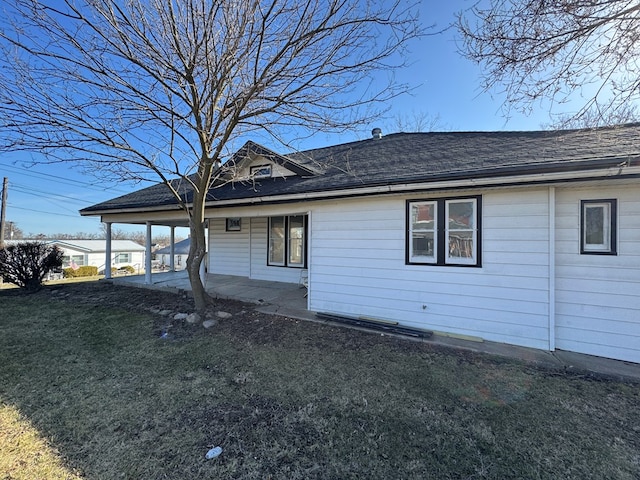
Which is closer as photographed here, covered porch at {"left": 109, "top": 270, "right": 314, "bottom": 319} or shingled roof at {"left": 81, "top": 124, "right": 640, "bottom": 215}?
shingled roof at {"left": 81, "top": 124, "right": 640, "bottom": 215}

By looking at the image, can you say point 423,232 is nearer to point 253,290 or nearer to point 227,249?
point 253,290

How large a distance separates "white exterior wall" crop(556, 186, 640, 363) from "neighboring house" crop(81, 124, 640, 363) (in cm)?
2

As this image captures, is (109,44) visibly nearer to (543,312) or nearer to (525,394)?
(525,394)

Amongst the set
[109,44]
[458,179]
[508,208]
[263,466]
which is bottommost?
[263,466]

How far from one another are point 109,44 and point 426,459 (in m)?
7.14

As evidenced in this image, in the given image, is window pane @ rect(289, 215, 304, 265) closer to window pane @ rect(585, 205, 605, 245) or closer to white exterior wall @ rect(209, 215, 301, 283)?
white exterior wall @ rect(209, 215, 301, 283)

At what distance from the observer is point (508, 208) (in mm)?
4641

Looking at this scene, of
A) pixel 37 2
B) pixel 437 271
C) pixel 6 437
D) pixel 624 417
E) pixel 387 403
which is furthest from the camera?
pixel 437 271

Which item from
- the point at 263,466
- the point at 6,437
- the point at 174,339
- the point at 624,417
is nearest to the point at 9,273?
the point at 174,339

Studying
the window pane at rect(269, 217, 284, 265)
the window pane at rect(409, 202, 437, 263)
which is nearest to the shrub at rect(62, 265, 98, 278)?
the window pane at rect(269, 217, 284, 265)

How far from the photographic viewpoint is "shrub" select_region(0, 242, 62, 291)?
28.3ft

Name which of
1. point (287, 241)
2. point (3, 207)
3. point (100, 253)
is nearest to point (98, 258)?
point (100, 253)

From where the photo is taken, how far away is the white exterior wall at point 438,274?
449cm

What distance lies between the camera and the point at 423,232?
17.5ft
